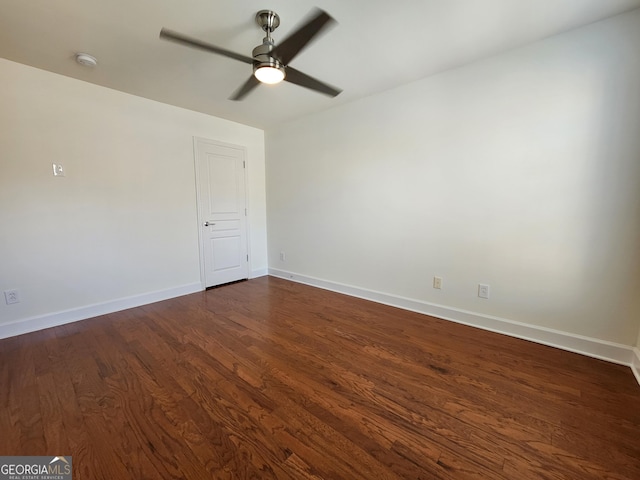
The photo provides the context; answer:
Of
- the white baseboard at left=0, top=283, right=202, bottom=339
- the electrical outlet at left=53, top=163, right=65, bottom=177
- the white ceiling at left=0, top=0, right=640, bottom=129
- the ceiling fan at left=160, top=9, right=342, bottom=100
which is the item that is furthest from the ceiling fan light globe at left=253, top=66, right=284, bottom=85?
the white baseboard at left=0, top=283, right=202, bottom=339

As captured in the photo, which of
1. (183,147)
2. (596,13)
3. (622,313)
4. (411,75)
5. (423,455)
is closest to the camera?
(423,455)

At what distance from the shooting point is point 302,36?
59.2 inches

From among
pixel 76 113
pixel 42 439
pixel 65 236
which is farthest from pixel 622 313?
pixel 76 113

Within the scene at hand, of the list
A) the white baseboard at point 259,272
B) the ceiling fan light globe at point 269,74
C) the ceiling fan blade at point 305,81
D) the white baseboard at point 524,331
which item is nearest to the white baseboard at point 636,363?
the white baseboard at point 524,331

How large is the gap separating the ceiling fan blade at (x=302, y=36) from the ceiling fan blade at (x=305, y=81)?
0.11m

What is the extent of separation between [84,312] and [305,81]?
10.3ft

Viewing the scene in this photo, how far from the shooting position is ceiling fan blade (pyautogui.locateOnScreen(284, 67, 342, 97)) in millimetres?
1866

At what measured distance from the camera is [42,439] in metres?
1.30

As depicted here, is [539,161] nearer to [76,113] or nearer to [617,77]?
[617,77]

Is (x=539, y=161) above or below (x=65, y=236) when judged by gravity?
above

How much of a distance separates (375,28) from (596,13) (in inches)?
58.1

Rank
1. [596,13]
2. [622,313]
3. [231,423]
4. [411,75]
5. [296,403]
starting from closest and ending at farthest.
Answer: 1. [231,423]
2. [296,403]
3. [596,13]
4. [622,313]
5. [411,75]

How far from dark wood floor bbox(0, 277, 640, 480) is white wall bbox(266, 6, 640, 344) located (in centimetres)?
50

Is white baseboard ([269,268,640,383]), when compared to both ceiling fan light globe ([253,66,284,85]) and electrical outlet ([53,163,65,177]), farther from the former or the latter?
electrical outlet ([53,163,65,177])
